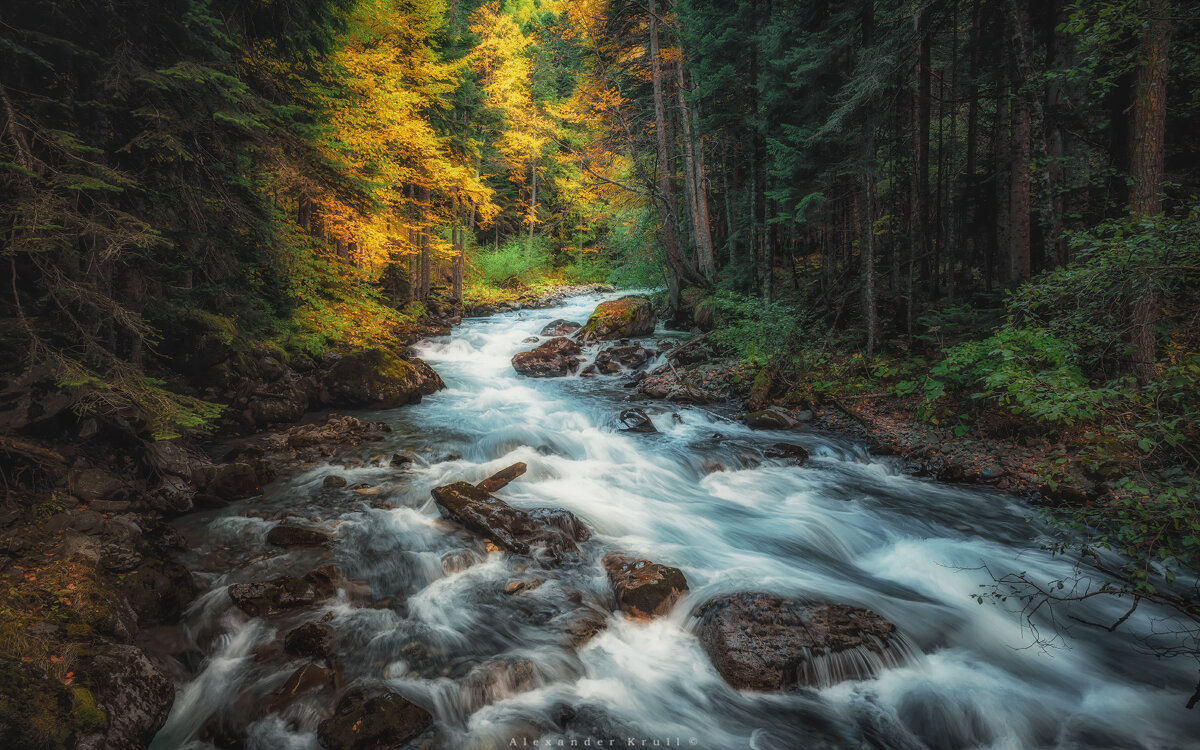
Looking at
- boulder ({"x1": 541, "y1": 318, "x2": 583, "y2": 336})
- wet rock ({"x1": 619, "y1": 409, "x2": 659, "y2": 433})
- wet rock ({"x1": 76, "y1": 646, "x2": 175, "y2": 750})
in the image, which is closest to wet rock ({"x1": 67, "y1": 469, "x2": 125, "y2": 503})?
wet rock ({"x1": 76, "y1": 646, "x2": 175, "y2": 750})

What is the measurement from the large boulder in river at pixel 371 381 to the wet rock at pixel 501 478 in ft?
14.8

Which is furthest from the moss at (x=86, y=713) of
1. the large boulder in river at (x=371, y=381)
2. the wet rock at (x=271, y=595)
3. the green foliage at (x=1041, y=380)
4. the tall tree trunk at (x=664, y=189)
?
the tall tree trunk at (x=664, y=189)

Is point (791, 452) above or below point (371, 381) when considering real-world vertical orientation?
below

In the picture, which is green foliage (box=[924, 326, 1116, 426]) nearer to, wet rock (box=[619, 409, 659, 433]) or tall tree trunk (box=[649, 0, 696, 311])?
wet rock (box=[619, 409, 659, 433])

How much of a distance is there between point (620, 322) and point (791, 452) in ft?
29.6

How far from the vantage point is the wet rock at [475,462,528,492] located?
739 centimetres

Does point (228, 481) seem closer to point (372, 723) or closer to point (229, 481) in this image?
point (229, 481)

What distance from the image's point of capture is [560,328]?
1839cm

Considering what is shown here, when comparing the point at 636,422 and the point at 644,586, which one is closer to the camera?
the point at 644,586

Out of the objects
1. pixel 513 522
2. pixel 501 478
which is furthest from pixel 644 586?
pixel 501 478

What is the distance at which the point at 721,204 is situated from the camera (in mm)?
21578

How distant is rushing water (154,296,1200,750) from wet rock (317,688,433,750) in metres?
0.16

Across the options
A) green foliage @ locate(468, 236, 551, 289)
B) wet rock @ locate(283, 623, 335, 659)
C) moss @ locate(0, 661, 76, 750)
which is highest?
green foliage @ locate(468, 236, 551, 289)

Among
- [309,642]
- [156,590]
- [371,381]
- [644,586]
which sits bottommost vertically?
[644,586]
